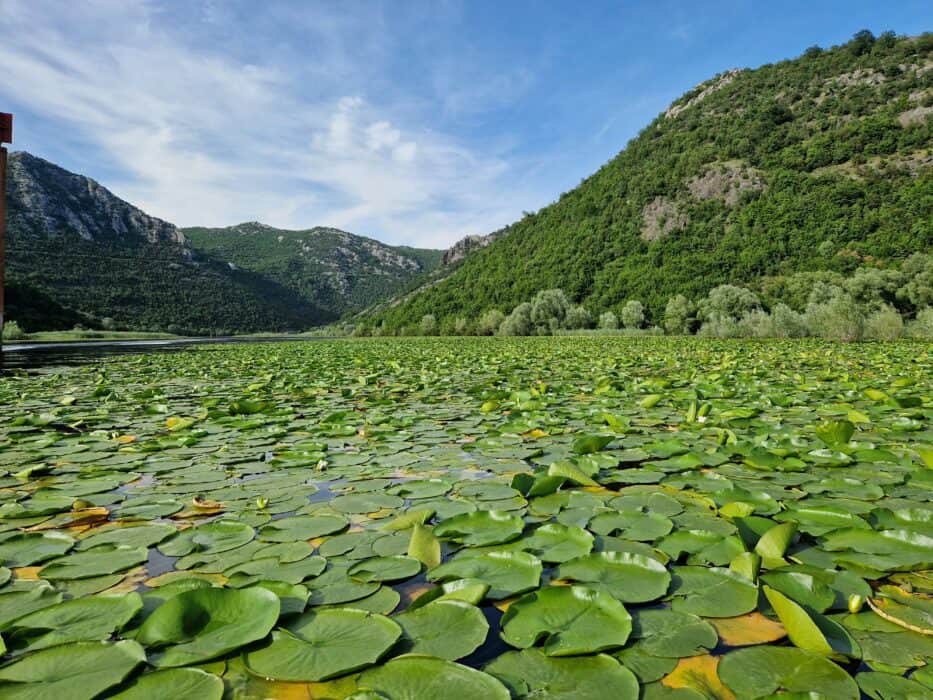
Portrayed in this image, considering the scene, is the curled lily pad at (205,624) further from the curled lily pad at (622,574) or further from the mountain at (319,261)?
the mountain at (319,261)

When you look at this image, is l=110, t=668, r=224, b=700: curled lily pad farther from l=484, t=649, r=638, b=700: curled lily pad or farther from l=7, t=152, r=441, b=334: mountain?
l=7, t=152, r=441, b=334: mountain

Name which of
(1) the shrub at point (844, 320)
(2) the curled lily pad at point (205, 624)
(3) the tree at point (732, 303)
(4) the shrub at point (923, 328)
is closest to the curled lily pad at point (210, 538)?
(2) the curled lily pad at point (205, 624)

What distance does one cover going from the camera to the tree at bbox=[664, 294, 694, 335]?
36938 mm

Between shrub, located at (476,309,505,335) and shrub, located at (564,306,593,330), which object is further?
shrub, located at (476,309,505,335)

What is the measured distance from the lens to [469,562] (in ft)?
5.47

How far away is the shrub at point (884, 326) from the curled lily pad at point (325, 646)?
2322 centimetres

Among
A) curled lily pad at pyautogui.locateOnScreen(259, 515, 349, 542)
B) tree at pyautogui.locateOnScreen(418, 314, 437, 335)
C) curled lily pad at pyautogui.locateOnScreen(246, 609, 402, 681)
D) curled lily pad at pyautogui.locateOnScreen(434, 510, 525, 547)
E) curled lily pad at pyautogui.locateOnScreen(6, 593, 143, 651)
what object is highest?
tree at pyautogui.locateOnScreen(418, 314, 437, 335)

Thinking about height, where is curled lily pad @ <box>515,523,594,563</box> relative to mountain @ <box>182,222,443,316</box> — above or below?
below

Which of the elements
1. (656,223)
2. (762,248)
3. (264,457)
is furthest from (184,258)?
(264,457)

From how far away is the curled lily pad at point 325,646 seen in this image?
3.60 feet

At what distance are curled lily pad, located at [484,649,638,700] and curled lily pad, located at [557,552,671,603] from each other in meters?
0.35

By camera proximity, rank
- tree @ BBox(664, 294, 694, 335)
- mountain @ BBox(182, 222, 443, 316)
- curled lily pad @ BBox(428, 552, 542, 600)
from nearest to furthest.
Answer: curled lily pad @ BBox(428, 552, 542, 600)
tree @ BBox(664, 294, 694, 335)
mountain @ BBox(182, 222, 443, 316)

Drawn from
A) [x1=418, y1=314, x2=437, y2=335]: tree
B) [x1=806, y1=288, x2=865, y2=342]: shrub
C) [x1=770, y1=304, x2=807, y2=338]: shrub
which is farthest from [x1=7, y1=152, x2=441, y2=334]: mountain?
[x1=806, y1=288, x2=865, y2=342]: shrub

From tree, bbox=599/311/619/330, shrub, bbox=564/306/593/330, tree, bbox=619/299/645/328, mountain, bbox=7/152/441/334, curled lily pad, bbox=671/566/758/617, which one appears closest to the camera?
curled lily pad, bbox=671/566/758/617
